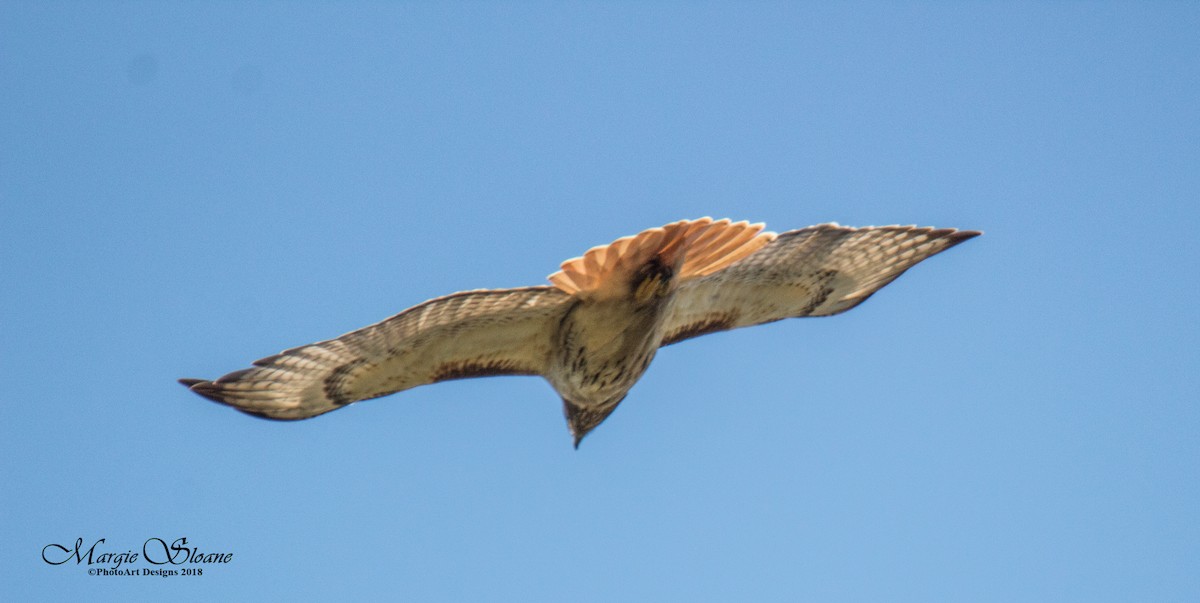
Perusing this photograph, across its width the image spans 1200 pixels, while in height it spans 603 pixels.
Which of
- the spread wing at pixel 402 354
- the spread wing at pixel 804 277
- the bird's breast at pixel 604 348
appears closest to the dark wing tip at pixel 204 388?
the spread wing at pixel 402 354

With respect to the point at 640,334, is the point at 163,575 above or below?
below

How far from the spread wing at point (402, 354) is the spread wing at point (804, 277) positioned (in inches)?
32.8

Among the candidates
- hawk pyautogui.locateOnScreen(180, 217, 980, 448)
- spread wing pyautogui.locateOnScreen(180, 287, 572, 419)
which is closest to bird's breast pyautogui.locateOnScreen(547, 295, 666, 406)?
hawk pyautogui.locateOnScreen(180, 217, 980, 448)

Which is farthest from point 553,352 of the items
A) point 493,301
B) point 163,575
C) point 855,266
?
point 163,575

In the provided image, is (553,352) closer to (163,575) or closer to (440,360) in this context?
(440,360)

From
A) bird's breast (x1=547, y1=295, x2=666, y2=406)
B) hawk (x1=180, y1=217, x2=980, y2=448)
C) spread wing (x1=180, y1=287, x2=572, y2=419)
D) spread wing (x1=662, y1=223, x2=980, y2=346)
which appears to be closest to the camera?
hawk (x1=180, y1=217, x2=980, y2=448)

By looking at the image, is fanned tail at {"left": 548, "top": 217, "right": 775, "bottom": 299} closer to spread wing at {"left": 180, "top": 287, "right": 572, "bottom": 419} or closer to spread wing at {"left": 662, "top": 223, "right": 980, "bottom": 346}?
spread wing at {"left": 180, "top": 287, "right": 572, "bottom": 419}

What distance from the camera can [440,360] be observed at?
6.44 meters

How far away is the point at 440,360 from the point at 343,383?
0.53m

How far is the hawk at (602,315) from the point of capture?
598 cm

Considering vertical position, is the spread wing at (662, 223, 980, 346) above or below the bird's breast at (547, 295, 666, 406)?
above

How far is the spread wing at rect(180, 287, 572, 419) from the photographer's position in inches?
241

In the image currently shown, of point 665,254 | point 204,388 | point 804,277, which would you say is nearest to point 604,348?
point 665,254

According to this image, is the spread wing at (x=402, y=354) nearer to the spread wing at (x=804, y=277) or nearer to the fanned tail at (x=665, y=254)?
the fanned tail at (x=665, y=254)
